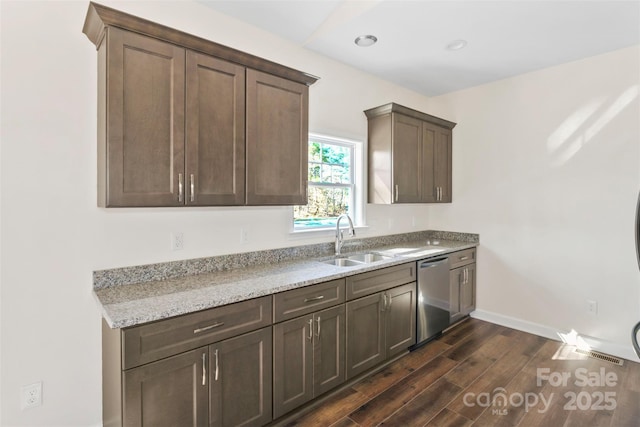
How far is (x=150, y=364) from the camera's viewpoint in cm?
154

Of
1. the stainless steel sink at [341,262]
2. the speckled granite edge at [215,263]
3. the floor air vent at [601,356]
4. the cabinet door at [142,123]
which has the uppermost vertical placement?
the cabinet door at [142,123]

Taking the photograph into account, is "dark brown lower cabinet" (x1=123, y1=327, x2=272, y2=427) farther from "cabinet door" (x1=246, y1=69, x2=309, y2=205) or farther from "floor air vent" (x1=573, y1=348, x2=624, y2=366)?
"floor air vent" (x1=573, y1=348, x2=624, y2=366)

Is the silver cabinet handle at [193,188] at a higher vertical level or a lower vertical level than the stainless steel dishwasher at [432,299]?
higher

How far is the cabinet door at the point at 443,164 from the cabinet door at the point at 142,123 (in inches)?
118

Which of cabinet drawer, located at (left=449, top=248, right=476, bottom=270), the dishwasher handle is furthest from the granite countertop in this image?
cabinet drawer, located at (left=449, top=248, right=476, bottom=270)

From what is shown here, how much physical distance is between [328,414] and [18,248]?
205cm

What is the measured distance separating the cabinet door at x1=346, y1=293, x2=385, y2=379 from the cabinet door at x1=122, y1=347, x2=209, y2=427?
3.62 feet

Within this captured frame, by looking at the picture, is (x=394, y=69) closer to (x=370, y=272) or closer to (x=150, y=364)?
(x=370, y=272)

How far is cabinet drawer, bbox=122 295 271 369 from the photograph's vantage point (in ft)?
4.90

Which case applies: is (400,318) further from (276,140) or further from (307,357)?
(276,140)

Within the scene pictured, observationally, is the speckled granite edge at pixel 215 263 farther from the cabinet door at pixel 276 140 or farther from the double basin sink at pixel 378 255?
the cabinet door at pixel 276 140

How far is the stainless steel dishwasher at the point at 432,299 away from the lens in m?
3.10

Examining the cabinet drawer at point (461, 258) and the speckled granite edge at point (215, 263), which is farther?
the cabinet drawer at point (461, 258)

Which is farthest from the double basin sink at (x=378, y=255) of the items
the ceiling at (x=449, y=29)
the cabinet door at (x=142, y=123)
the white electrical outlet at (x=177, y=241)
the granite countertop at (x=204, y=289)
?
the ceiling at (x=449, y=29)
